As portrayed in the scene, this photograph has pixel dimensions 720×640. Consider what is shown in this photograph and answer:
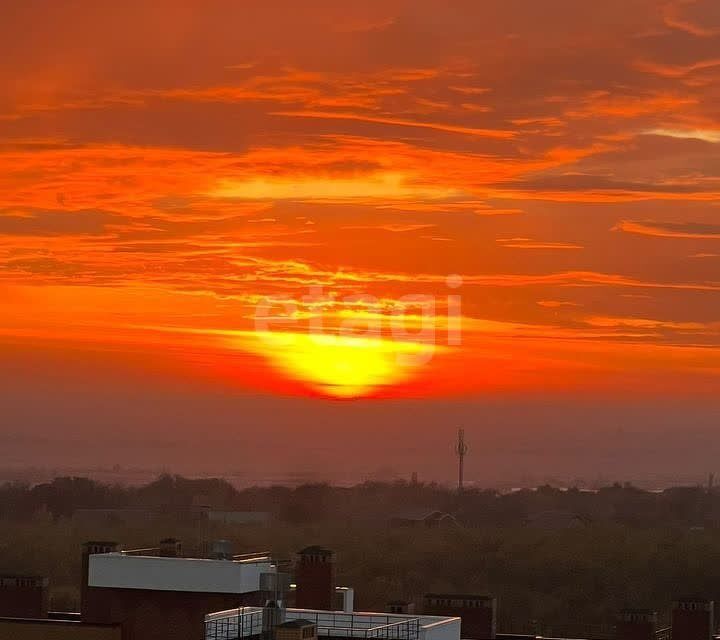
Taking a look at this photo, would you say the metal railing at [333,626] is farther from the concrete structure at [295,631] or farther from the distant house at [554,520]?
the distant house at [554,520]

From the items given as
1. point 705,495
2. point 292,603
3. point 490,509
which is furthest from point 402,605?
point 705,495

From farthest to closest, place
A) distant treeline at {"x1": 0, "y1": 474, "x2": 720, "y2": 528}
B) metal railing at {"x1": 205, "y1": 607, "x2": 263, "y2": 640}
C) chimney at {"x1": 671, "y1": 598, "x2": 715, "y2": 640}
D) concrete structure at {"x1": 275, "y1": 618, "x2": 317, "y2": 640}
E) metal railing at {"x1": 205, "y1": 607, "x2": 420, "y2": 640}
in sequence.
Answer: distant treeline at {"x1": 0, "y1": 474, "x2": 720, "y2": 528} < chimney at {"x1": 671, "y1": 598, "x2": 715, "y2": 640} < metal railing at {"x1": 205, "y1": 607, "x2": 420, "y2": 640} < metal railing at {"x1": 205, "y1": 607, "x2": 263, "y2": 640} < concrete structure at {"x1": 275, "y1": 618, "x2": 317, "y2": 640}

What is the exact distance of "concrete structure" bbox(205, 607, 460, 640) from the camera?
2469 cm

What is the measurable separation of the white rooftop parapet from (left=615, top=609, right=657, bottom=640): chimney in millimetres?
8049

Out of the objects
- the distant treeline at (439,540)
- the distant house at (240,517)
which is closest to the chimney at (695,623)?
the distant treeline at (439,540)

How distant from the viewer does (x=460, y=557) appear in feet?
289

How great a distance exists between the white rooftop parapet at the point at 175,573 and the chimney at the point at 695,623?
31.6ft

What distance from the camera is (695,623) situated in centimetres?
3394

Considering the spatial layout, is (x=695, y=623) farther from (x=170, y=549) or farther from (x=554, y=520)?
(x=554, y=520)

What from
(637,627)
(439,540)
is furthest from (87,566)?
(439,540)

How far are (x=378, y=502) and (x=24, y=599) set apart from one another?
96.2 metres

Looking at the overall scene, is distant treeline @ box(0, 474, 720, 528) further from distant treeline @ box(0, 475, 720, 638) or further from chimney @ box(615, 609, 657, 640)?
chimney @ box(615, 609, 657, 640)

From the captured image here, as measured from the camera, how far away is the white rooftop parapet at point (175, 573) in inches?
1195

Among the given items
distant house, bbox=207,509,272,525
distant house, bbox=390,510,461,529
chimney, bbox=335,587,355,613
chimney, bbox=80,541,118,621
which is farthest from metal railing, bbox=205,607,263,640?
distant house, bbox=390,510,461,529
